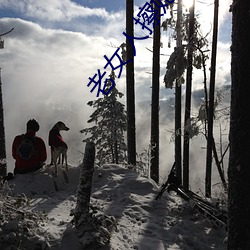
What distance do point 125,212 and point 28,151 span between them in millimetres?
3658

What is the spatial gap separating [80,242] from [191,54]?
38.7ft

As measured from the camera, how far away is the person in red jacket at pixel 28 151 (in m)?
9.32

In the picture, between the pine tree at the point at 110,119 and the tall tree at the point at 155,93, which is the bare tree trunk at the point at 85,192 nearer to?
the tall tree at the point at 155,93

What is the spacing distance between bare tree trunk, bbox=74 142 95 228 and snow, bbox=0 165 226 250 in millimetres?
316

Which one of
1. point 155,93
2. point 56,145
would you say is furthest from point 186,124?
point 56,145

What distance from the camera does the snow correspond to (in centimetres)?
598

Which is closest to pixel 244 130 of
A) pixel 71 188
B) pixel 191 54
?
pixel 71 188

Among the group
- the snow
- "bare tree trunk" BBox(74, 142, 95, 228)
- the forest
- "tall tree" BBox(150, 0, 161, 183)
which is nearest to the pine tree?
the forest

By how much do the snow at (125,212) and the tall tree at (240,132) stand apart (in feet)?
5.83

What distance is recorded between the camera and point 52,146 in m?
9.74

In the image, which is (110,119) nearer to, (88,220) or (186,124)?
(186,124)

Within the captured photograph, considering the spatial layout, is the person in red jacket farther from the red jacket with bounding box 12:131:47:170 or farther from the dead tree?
the dead tree

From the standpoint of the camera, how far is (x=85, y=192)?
583cm

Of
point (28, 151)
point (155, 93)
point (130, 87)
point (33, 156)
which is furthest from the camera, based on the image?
point (155, 93)
